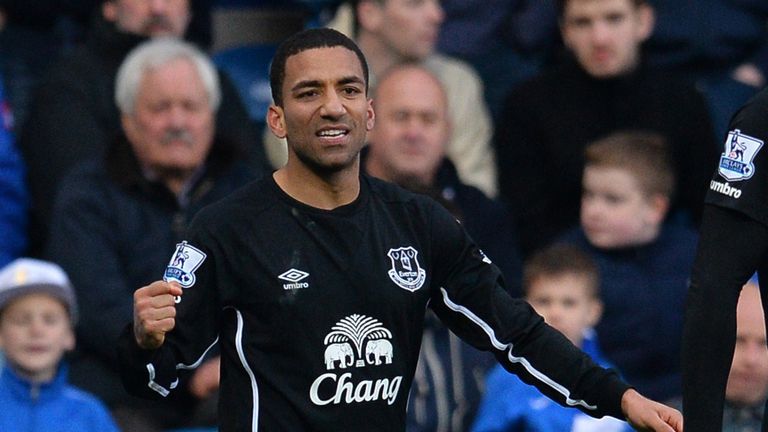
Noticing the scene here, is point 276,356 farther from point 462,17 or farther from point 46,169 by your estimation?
point 462,17

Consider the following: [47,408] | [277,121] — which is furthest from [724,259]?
[47,408]

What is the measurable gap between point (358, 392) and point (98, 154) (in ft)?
11.0

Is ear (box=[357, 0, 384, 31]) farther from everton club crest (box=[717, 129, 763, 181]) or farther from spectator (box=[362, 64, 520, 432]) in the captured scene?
everton club crest (box=[717, 129, 763, 181])

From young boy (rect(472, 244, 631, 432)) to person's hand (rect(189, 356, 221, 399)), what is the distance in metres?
0.96

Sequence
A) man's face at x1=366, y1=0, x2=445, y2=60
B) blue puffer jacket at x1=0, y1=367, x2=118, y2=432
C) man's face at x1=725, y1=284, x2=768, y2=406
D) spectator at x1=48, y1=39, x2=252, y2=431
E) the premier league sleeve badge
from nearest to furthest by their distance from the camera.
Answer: the premier league sleeve badge, blue puffer jacket at x1=0, y1=367, x2=118, y2=432, man's face at x1=725, y1=284, x2=768, y2=406, spectator at x1=48, y1=39, x2=252, y2=431, man's face at x1=366, y1=0, x2=445, y2=60

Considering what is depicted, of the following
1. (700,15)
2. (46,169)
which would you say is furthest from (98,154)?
(700,15)

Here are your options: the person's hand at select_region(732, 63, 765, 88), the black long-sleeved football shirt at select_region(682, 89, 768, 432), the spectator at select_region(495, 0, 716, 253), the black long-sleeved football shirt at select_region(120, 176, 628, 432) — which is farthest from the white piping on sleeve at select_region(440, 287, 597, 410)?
the person's hand at select_region(732, 63, 765, 88)

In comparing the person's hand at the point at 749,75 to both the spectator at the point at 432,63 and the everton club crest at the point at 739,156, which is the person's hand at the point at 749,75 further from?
the everton club crest at the point at 739,156

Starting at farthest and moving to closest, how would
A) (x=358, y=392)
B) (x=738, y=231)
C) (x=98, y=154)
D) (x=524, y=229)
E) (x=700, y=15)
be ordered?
(x=700, y=15)
(x=524, y=229)
(x=98, y=154)
(x=358, y=392)
(x=738, y=231)

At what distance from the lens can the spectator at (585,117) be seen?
311 inches

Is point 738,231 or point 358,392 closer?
point 738,231

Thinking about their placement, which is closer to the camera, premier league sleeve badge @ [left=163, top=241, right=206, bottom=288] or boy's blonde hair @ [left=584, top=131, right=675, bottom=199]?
premier league sleeve badge @ [left=163, top=241, right=206, bottom=288]

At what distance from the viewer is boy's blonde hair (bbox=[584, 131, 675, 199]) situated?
24.3ft

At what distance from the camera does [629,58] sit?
7.98 m
